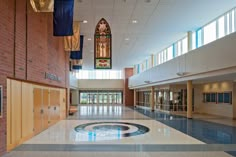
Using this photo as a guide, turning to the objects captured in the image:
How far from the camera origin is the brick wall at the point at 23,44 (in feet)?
22.1

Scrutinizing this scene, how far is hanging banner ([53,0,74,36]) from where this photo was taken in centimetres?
836

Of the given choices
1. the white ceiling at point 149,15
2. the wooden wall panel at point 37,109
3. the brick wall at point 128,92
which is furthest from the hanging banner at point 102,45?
the brick wall at point 128,92

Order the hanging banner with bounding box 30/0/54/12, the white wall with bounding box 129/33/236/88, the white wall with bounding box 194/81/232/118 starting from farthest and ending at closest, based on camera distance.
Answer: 1. the white wall with bounding box 194/81/232/118
2. the white wall with bounding box 129/33/236/88
3. the hanging banner with bounding box 30/0/54/12

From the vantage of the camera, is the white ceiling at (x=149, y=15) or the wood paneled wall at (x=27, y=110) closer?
the wood paneled wall at (x=27, y=110)

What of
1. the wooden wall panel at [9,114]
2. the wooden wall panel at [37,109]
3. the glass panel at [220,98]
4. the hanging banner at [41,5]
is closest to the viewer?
the wooden wall panel at [9,114]

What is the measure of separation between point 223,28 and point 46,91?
10.3 meters

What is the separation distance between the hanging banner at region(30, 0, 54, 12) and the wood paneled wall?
7.81 ft

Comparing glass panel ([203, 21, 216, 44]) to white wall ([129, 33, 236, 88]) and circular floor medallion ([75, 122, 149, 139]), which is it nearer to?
white wall ([129, 33, 236, 88])

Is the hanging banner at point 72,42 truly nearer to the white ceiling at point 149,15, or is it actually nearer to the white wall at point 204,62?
the white ceiling at point 149,15

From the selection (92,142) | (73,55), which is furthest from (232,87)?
(92,142)

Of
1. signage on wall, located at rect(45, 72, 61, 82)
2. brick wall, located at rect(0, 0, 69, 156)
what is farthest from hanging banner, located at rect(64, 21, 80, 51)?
signage on wall, located at rect(45, 72, 61, 82)

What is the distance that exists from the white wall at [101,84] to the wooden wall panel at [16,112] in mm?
32817

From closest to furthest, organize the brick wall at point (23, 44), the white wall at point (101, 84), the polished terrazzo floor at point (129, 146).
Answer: the brick wall at point (23, 44) < the polished terrazzo floor at point (129, 146) < the white wall at point (101, 84)

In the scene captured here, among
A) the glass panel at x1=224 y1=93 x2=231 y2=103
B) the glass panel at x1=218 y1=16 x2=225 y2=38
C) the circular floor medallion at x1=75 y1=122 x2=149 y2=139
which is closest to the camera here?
the circular floor medallion at x1=75 y1=122 x2=149 y2=139
